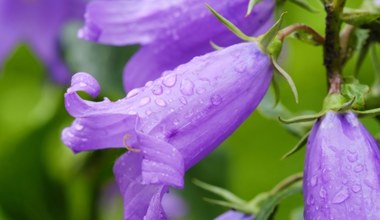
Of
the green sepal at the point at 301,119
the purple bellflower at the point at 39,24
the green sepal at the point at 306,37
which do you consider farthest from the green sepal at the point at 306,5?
the purple bellflower at the point at 39,24

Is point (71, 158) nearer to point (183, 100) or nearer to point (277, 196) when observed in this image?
point (277, 196)

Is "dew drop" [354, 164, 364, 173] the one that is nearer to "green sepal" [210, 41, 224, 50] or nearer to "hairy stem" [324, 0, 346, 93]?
"hairy stem" [324, 0, 346, 93]

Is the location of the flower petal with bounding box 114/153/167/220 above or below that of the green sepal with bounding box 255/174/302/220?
above

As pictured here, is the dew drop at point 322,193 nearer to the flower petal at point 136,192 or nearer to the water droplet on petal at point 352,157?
the water droplet on petal at point 352,157

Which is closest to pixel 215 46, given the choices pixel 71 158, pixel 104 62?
pixel 104 62

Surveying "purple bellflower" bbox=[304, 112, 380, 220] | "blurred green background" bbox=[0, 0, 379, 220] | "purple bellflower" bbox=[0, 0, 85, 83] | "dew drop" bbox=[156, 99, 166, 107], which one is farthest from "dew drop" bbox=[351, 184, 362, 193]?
"purple bellflower" bbox=[0, 0, 85, 83]

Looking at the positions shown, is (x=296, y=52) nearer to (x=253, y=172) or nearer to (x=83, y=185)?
(x=253, y=172)
